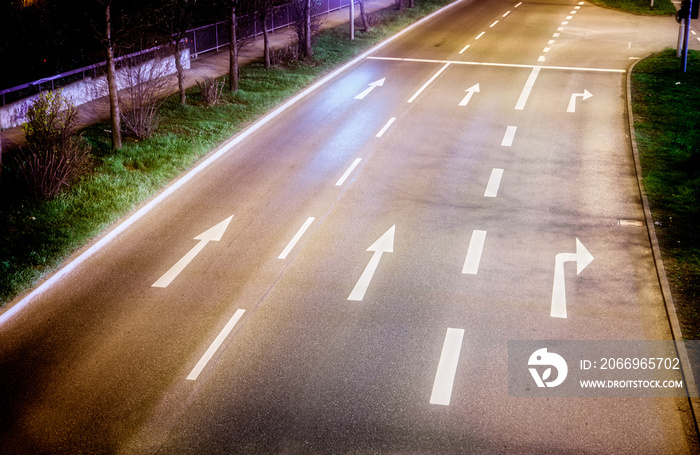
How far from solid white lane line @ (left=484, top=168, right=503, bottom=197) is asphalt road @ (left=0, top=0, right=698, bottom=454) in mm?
68

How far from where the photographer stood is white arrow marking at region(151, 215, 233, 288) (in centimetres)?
1108

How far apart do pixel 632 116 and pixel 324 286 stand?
13305 mm

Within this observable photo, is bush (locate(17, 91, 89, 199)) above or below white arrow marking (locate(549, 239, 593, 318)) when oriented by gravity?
above

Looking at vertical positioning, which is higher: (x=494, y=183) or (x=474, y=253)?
(x=494, y=183)

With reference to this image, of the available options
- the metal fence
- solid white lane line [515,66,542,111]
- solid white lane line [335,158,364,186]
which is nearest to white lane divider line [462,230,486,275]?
solid white lane line [335,158,364,186]

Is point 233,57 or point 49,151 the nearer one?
point 49,151

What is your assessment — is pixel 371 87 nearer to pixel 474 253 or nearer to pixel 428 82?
pixel 428 82

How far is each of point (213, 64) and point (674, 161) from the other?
17.6m

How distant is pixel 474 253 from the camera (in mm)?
11977

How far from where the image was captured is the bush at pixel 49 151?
13.6 metres

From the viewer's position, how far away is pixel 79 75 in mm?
21109

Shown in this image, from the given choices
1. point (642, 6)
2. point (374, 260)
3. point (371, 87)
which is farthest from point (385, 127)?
point (642, 6)

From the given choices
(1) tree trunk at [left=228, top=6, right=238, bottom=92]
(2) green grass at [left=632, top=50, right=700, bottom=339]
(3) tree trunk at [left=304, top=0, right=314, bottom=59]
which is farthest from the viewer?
(3) tree trunk at [left=304, top=0, right=314, bottom=59]

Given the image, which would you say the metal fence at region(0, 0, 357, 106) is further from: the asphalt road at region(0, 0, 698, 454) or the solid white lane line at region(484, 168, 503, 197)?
the solid white lane line at region(484, 168, 503, 197)
